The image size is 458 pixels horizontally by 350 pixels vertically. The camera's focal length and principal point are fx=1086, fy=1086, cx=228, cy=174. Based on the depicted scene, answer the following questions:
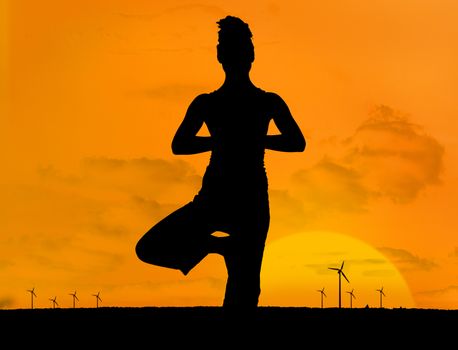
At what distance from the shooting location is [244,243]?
44.9 ft

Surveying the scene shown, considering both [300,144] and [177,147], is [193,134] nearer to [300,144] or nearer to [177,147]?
[177,147]

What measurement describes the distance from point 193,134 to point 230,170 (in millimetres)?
655

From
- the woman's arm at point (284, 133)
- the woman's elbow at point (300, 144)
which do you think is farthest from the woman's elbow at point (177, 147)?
the woman's elbow at point (300, 144)

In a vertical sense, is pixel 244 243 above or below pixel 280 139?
below

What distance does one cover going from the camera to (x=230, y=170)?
13.5 metres

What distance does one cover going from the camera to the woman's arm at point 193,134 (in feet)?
44.5
